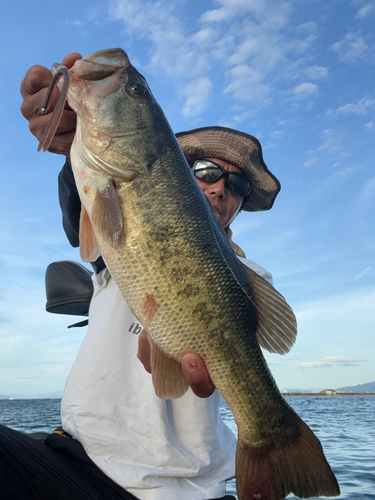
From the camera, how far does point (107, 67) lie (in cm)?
242

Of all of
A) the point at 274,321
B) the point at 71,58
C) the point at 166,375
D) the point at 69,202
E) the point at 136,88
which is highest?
the point at 71,58

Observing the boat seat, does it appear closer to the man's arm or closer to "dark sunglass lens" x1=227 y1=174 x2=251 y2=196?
the man's arm

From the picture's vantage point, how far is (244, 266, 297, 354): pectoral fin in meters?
2.30

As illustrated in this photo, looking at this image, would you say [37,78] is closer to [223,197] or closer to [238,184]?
[223,197]

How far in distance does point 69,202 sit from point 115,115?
1.15 meters

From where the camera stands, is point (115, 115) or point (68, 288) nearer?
point (115, 115)

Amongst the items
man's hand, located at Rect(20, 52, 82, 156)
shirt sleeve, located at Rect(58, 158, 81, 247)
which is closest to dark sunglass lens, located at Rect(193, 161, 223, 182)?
shirt sleeve, located at Rect(58, 158, 81, 247)

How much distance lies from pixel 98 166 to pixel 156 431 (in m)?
1.91

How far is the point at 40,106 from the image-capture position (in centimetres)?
251

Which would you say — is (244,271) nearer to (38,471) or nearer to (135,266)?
(135,266)

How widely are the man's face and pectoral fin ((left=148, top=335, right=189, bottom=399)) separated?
6.84 feet

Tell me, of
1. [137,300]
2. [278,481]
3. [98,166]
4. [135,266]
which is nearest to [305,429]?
[278,481]

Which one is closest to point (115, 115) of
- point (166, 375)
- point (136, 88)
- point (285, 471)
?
point (136, 88)

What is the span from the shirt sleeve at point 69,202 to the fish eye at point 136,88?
2.87ft
